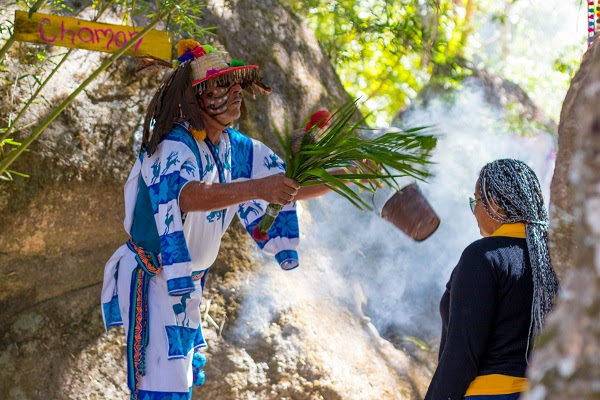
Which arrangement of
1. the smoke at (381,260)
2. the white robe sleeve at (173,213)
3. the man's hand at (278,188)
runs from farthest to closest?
the smoke at (381,260) → the white robe sleeve at (173,213) → the man's hand at (278,188)

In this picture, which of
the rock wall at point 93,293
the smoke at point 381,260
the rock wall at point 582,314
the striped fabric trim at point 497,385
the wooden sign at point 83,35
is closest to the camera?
the rock wall at point 582,314

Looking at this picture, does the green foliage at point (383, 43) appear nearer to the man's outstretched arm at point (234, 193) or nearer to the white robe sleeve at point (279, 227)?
the white robe sleeve at point (279, 227)

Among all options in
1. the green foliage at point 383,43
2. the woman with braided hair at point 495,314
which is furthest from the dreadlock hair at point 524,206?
the green foliage at point 383,43

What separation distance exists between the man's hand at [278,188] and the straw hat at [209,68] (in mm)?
512

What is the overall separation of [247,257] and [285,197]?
1875mm

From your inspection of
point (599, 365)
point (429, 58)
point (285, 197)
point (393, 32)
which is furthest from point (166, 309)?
point (429, 58)

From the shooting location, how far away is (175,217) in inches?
123

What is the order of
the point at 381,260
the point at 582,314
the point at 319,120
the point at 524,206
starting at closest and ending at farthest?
1. the point at 582,314
2. the point at 524,206
3. the point at 319,120
4. the point at 381,260

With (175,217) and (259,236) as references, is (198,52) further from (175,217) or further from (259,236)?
(259,236)

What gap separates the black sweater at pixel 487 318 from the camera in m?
2.60

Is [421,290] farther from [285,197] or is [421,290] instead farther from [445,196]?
[285,197]

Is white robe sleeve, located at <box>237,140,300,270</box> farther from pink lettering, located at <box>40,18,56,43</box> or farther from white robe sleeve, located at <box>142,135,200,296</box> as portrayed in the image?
pink lettering, located at <box>40,18,56,43</box>

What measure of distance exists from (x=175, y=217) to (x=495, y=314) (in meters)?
1.25

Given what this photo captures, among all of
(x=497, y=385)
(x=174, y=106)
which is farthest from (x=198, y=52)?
(x=497, y=385)
